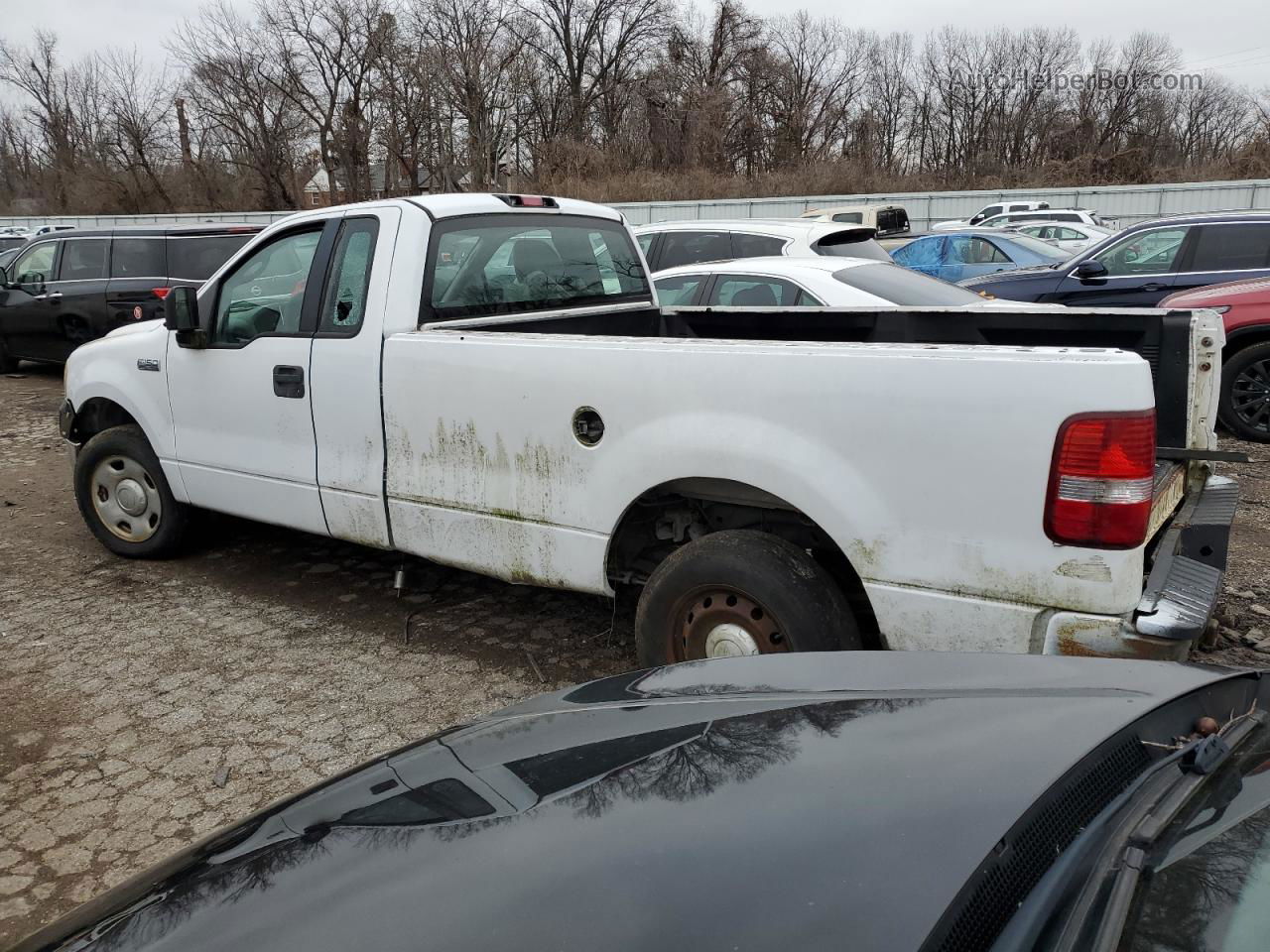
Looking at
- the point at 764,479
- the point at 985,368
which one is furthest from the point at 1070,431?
the point at 764,479

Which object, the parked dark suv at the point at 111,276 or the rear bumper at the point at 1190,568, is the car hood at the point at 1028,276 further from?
the parked dark suv at the point at 111,276

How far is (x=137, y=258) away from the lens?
1178 cm

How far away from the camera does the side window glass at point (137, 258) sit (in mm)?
11750

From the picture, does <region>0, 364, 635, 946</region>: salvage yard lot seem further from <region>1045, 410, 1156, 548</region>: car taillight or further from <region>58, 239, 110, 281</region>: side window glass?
<region>58, 239, 110, 281</region>: side window glass

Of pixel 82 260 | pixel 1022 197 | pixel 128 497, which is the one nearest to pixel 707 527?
pixel 128 497

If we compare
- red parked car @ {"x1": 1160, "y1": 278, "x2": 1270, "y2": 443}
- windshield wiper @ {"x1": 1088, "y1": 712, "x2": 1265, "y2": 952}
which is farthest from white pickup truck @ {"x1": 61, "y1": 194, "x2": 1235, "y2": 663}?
red parked car @ {"x1": 1160, "y1": 278, "x2": 1270, "y2": 443}

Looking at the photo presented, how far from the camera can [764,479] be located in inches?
129

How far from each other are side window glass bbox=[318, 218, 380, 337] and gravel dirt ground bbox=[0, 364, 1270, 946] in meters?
1.43

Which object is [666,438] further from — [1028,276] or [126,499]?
[1028,276]

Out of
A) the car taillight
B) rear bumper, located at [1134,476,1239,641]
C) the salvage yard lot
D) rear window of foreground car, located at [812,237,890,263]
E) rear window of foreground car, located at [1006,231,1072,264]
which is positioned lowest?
the salvage yard lot

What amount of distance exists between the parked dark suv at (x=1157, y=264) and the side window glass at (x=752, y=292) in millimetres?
4473

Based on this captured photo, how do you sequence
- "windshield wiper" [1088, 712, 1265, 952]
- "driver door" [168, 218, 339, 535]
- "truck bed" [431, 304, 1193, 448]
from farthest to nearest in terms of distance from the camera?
1. "driver door" [168, 218, 339, 535]
2. "truck bed" [431, 304, 1193, 448]
3. "windshield wiper" [1088, 712, 1265, 952]

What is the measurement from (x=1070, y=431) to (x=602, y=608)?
275 centimetres

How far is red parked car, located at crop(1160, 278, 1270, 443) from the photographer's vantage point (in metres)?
7.85
